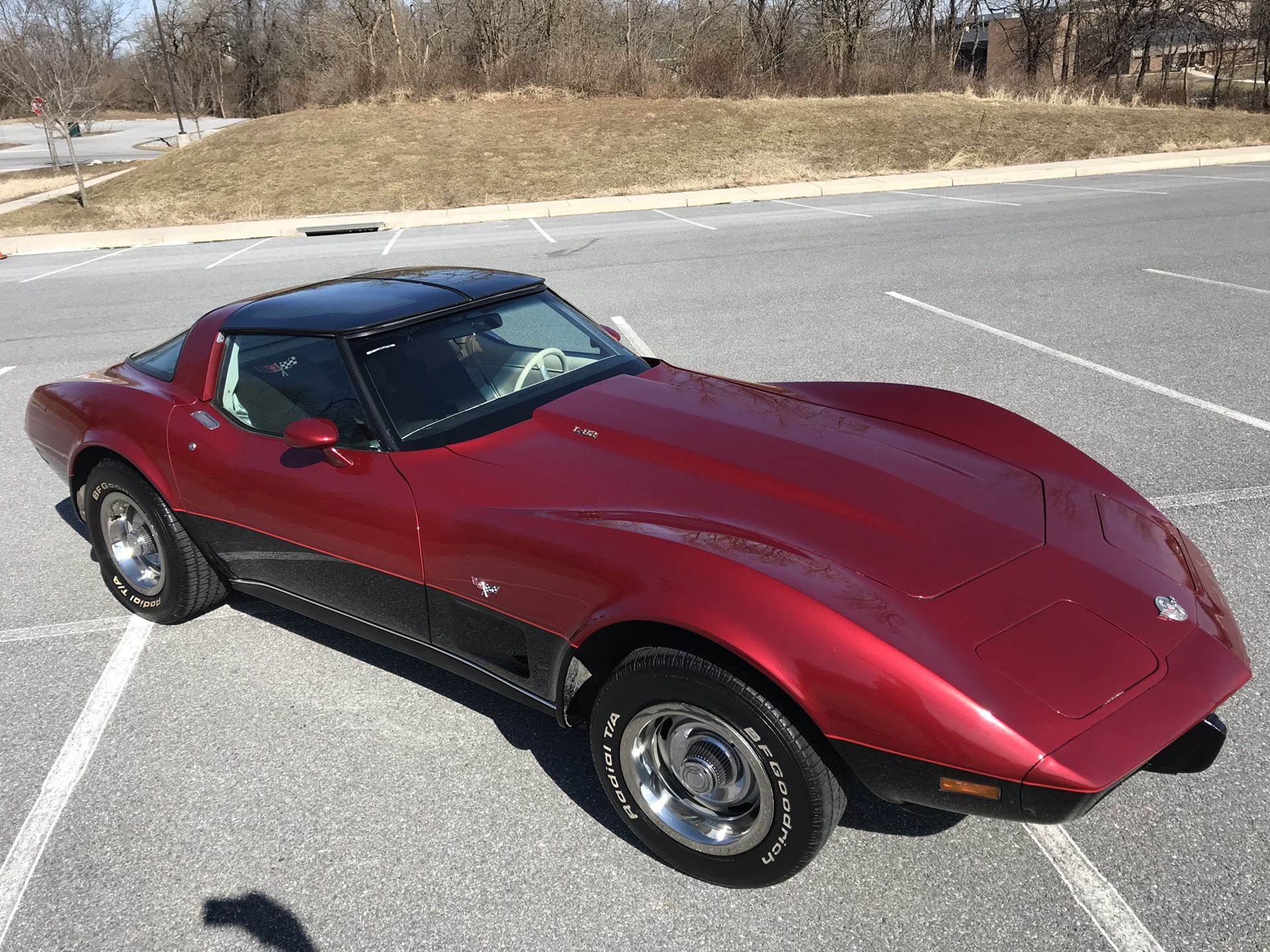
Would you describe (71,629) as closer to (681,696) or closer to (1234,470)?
(681,696)

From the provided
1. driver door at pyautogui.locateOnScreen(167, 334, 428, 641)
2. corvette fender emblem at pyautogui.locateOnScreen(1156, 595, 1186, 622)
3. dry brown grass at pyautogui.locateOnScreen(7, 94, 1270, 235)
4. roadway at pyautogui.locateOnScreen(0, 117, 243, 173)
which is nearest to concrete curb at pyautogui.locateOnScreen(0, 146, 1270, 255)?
dry brown grass at pyautogui.locateOnScreen(7, 94, 1270, 235)

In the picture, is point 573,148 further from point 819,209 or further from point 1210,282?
point 1210,282

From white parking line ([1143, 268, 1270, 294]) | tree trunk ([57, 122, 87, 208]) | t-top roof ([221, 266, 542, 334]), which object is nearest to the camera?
t-top roof ([221, 266, 542, 334])

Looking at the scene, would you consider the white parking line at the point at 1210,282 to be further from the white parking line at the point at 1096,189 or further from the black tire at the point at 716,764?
the black tire at the point at 716,764

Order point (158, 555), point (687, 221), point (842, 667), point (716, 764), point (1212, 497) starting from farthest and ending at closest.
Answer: point (687, 221), point (1212, 497), point (158, 555), point (716, 764), point (842, 667)

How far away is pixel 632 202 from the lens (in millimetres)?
19906

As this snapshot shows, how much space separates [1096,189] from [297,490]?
18.7 metres

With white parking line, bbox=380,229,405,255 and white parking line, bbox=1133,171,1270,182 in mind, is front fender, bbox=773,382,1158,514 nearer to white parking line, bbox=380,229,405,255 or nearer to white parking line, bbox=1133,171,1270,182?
white parking line, bbox=380,229,405,255

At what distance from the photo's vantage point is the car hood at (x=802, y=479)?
2.42 metres

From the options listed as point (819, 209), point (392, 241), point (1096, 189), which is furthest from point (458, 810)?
point (1096, 189)

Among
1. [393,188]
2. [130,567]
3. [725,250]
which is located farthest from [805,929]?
[393,188]

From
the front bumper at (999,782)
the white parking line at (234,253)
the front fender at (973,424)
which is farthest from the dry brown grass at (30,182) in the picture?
the front bumper at (999,782)

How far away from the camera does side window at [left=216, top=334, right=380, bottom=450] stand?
314 centimetres

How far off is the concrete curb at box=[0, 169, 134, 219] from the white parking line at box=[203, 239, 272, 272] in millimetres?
9732
